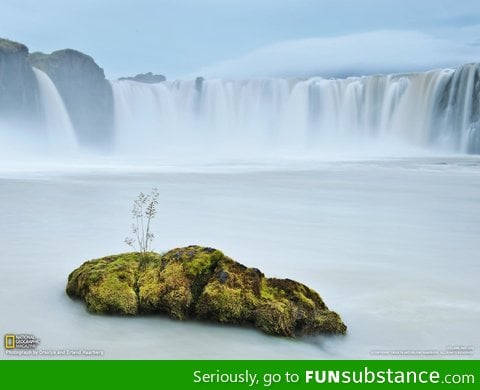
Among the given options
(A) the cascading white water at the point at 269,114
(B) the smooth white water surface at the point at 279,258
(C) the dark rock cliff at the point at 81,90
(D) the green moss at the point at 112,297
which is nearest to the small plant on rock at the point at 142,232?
(B) the smooth white water surface at the point at 279,258

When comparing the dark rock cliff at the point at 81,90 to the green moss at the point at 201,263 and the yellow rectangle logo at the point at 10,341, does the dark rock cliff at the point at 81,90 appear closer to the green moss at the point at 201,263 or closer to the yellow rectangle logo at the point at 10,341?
the green moss at the point at 201,263

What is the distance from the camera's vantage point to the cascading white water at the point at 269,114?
204 feet

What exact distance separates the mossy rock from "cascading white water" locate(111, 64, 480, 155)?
188 feet

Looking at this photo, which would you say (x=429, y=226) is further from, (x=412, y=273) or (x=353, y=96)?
(x=353, y=96)

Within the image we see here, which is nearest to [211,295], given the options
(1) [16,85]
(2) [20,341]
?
(2) [20,341]

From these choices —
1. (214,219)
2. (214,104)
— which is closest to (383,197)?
(214,219)

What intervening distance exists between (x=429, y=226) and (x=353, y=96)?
54331 mm

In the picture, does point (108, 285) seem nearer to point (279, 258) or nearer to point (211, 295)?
point (211, 295)

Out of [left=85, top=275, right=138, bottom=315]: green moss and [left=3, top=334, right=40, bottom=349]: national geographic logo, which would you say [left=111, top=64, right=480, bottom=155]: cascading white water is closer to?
[left=85, top=275, right=138, bottom=315]: green moss

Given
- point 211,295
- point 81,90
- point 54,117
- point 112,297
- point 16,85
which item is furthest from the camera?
point 81,90

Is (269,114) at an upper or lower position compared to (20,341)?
upper

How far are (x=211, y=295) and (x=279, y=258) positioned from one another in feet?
10.1

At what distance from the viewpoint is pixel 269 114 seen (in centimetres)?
6938

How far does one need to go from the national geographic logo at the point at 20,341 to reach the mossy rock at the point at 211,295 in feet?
2.41
